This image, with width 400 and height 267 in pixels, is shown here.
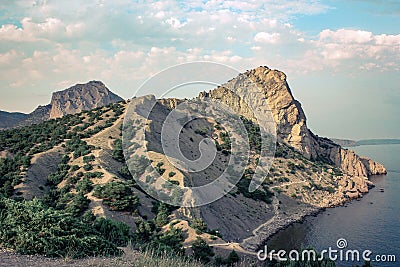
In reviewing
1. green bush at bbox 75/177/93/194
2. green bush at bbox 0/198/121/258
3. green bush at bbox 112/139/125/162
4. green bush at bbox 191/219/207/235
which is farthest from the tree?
green bush at bbox 112/139/125/162

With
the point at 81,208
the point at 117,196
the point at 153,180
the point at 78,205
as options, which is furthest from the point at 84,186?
the point at 153,180

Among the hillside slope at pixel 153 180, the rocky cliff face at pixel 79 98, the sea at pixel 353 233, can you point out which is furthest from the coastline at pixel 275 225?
the rocky cliff face at pixel 79 98

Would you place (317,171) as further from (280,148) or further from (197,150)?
(197,150)

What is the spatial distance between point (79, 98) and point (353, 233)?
87737mm

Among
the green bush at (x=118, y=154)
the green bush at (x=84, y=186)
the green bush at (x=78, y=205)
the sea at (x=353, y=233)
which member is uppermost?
the green bush at (x=118, y=154)

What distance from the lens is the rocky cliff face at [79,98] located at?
102 meters

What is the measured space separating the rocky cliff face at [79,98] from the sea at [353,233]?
248 ft

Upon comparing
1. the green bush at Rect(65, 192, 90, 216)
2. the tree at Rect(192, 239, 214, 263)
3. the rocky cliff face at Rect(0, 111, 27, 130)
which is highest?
the rocky cliff face at Rect(0, 111, 27, 130)

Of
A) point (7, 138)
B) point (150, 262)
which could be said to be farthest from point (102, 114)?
point (150, 262)

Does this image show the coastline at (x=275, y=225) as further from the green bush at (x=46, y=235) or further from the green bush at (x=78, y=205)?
the green bush at (x=46, y=235)

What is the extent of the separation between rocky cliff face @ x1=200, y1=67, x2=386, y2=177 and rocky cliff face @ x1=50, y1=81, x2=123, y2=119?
37695mm

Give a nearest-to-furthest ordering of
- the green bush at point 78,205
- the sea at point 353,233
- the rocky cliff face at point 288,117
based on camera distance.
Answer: the green bush at point 78,205, the sea at point 353,233, the rocky cliff face at point 288,117

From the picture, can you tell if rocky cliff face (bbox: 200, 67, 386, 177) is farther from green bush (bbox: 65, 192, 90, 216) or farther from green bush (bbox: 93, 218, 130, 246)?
green bush (bbox: 93, 218, 130, 246)

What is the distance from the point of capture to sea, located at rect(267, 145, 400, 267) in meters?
34.5
